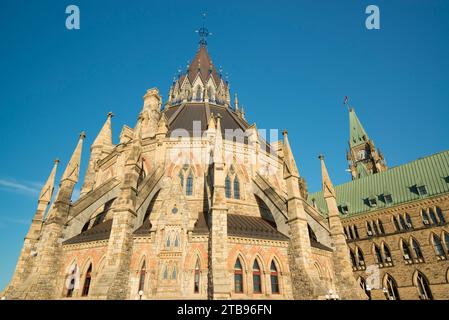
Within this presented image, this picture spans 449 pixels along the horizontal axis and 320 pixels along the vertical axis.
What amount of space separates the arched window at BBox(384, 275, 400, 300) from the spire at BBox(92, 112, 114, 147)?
35194 millimetres

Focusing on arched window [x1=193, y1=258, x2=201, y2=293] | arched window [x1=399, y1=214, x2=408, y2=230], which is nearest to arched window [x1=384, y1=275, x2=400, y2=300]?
arched window [x1=399, y1=214, x2=408, y2=230]

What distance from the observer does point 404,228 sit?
3077cm

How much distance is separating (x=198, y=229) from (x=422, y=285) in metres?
26.4

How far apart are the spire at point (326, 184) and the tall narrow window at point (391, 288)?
15.4 meters

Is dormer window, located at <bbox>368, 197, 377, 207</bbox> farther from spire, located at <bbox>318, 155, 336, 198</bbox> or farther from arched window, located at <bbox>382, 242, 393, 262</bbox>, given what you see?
spire, located at <bbox>318, 155, 336, 198</bbox>

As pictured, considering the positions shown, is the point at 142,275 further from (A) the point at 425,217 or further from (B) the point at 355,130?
(B) the point at 355,130

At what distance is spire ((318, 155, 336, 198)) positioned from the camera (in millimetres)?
22972

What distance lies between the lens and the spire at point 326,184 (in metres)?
23.0

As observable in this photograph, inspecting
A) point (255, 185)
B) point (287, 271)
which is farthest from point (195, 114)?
point (287, 271)

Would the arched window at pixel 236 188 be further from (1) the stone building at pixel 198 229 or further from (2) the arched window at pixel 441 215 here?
(2) the arched window at pixel 441 215

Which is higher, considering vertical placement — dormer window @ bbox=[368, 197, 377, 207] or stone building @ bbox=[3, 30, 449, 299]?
dormer window @ bbox=[368, 197, 377, 207]

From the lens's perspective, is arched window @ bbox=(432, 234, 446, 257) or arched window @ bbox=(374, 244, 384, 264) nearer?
arched window @ bbox=(432, 234, 446, 257)

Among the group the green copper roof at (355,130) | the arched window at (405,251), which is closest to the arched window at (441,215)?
the arched window at (405,251)

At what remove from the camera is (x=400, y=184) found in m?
34.5
